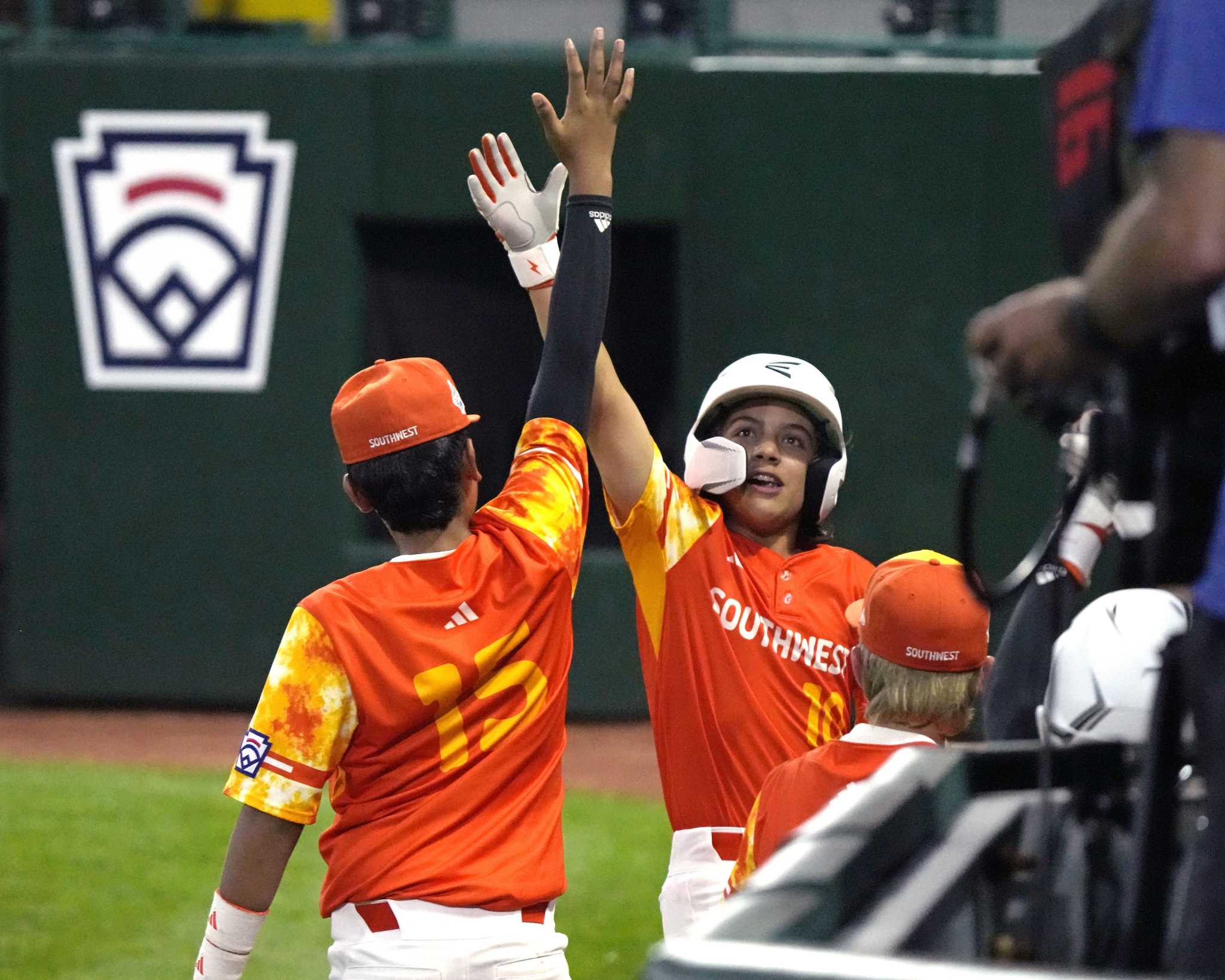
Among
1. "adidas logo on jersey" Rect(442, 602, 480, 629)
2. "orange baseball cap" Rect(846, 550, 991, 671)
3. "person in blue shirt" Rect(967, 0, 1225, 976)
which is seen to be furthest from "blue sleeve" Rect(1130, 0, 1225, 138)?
"adidas logo on jersey" Rect(442, 602, 480, 629)

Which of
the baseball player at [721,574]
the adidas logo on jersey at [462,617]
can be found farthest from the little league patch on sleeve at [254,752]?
the baseball player at [721,574]

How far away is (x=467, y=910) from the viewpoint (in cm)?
310

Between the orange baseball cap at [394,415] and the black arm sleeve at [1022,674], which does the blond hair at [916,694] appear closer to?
the black arm sleeve at [1022,674]

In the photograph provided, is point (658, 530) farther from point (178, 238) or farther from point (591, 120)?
point (178, 238)

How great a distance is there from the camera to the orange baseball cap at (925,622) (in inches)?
119

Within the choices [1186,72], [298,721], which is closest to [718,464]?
[298,721]

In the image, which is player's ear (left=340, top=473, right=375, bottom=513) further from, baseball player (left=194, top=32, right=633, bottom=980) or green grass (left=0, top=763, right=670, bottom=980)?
green grass (left=0, top=763, right=670, bottom=980)

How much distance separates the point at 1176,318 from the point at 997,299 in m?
8.98

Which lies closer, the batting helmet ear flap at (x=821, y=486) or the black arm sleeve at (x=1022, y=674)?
the black arm sleeve at (x=1022, y=674)

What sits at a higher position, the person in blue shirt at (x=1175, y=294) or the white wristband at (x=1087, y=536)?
the person in blue shirt at (x=1175, y=294)

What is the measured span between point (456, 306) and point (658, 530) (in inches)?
290

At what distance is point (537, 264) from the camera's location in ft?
11.7

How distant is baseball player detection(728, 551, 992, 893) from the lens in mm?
2973

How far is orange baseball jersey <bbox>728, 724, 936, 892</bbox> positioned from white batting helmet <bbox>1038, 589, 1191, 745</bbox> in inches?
10.3
